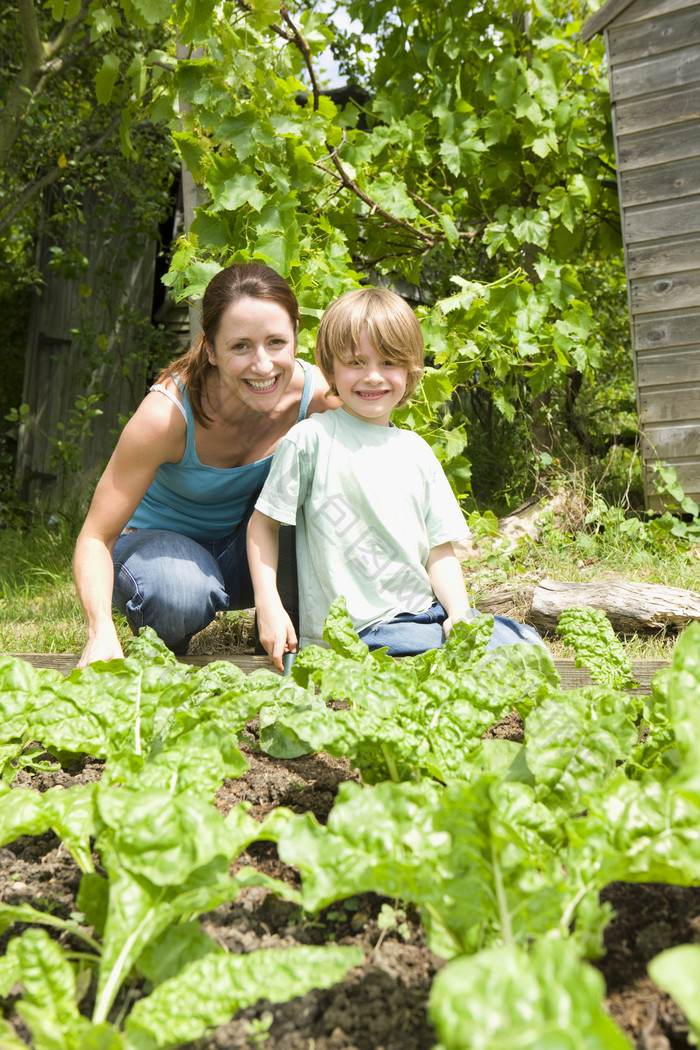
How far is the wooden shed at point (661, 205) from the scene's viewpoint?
3762mm

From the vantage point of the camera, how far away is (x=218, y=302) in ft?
Answer: 6.39

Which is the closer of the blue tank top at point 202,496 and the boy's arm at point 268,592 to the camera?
the boy's arm at point 268,592

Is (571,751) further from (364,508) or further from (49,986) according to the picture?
(364,508)

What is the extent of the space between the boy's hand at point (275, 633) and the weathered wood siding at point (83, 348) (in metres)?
3.93

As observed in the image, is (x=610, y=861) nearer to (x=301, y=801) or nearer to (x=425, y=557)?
(x=301, y=801)

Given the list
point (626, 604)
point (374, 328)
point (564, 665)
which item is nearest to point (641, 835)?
point (564, 665)

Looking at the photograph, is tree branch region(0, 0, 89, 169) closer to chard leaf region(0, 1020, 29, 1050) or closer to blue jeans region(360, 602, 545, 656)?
blue jeans region(360, 602, 545, 656)

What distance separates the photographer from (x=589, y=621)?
1.45m

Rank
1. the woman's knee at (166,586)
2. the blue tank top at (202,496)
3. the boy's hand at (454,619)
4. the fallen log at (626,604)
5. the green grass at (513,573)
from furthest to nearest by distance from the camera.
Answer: the green grass at (513,573) < the fallen log at (626,604) < the blue tank top at (202,496) < the woman's knee at (166,586) < the boy's hand at (454,619)

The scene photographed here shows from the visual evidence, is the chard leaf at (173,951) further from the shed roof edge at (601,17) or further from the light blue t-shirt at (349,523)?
the shed roof edge at (601,17)

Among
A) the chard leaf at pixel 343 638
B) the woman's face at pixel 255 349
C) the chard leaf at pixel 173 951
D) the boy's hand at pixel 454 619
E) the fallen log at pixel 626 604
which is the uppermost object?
the woman's face at pixel 255 349

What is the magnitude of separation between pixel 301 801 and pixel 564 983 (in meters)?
0.69

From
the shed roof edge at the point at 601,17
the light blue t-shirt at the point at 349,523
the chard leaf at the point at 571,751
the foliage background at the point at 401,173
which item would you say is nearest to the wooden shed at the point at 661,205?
the shed roof edge at the point at 601,17

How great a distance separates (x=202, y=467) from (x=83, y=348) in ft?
11.8
